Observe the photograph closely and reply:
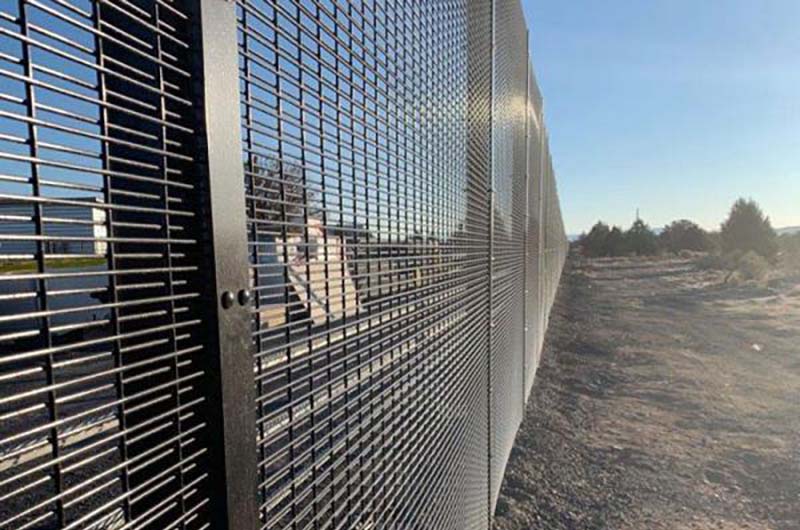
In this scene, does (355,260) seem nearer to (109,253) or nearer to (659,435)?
(109,253)

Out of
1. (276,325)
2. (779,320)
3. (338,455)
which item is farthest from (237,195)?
(779,320)

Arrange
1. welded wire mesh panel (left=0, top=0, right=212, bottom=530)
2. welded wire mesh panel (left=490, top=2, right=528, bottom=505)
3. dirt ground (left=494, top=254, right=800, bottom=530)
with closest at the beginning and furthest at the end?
welded wire mesh panel (left=0, top=0, right=212, bottom=530), welded wire mesh panel (left=490, top=2, right=528, bottom=505), dirt ground (left=494, top=254, right=800, bottom=530)

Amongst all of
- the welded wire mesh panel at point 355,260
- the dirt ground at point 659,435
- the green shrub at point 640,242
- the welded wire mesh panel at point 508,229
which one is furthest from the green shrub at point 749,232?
the welded wire mesh panel at point 355,260

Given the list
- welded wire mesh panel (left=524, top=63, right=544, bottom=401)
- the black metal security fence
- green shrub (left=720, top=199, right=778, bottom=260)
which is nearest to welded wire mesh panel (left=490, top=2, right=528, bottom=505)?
welded wire mesh panel (left=524, top=63, right=544, bottom=401)

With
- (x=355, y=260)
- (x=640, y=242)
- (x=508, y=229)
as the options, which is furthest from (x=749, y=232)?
(x=355, y=260)

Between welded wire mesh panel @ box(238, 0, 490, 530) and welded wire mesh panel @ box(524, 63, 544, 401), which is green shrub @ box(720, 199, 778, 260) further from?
welded wire mesh panel @ box(238, 0, 490, 530)

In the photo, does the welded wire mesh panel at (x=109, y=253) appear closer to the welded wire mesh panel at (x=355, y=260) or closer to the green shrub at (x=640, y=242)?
the welded wire mesh panel at (x=355, y=260)

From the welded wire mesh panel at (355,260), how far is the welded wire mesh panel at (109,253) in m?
0.19

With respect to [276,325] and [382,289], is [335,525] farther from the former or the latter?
[382,289]

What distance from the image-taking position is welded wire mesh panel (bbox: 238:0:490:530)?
4.31 ft

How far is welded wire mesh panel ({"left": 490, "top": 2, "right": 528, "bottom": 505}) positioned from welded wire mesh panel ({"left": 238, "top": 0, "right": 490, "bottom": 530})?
1305 millimetres

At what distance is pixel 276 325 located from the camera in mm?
1363

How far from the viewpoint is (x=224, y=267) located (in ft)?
3.61

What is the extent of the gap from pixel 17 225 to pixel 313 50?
86 cm
